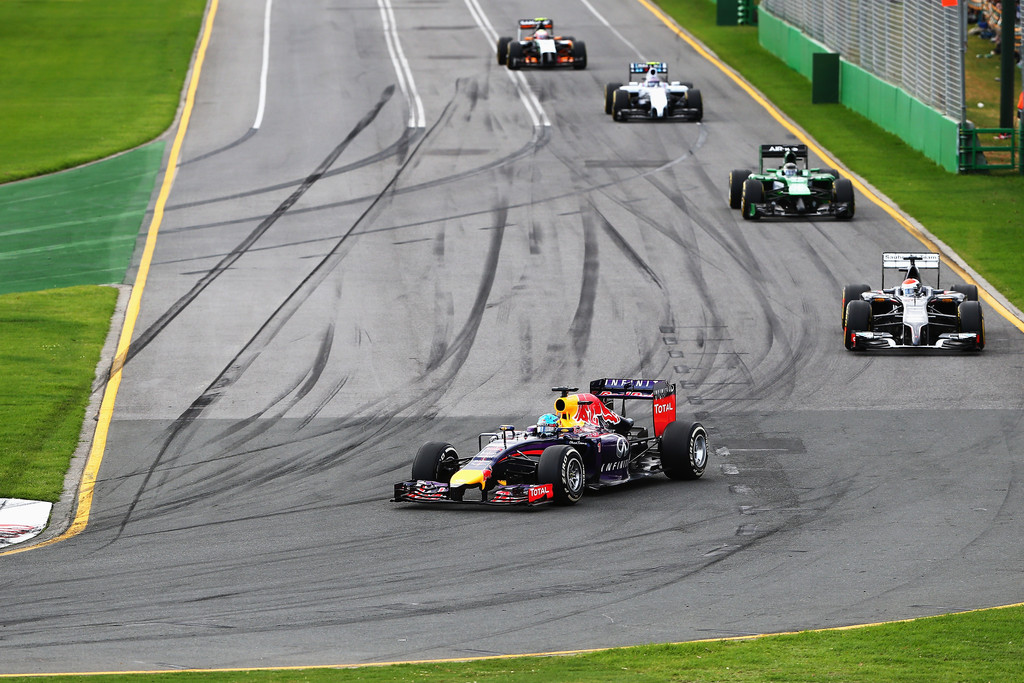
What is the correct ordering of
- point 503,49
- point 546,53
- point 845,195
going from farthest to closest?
point 503,49 < point 546,53 < point 845,195

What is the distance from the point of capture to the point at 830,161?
42.4m

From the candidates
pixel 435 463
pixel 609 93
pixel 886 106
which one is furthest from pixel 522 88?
pixel 435 463

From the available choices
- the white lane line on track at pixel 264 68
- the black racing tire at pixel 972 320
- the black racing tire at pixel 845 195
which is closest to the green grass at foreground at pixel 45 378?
the black racing tire at pixel 972 320

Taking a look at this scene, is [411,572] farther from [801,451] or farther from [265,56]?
[265,56]

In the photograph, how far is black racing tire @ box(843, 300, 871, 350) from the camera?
27.0 m

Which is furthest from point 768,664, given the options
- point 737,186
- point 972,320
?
point 737,186

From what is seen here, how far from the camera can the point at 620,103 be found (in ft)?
155

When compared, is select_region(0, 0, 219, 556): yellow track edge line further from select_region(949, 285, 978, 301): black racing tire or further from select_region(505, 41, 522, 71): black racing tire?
select_region(949, 285, 978, 301): black racing tire

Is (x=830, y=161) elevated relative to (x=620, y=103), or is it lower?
lower

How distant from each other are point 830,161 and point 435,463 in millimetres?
25940

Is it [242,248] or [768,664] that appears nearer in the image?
[768,664]

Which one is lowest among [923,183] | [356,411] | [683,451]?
[356,411]

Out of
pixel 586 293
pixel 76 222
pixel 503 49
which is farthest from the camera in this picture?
pixel 503 49

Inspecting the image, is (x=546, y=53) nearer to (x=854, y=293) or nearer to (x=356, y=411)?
(x=854, y=293)
